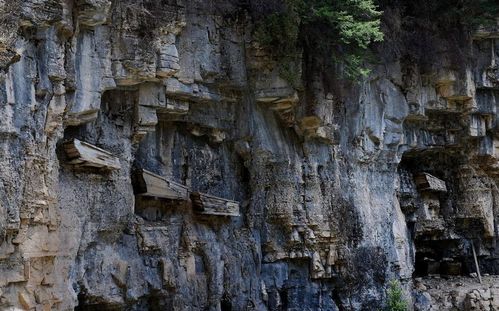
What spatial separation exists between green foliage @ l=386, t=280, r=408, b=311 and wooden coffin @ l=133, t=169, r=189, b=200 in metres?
5.74

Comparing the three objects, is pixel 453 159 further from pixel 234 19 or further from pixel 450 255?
pixel 234 19

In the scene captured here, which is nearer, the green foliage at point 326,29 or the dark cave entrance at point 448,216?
the green foliage at point 326,29

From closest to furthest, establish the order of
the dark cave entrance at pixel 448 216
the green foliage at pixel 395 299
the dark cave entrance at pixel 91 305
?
the dark cave entrance at pixel 91 305 → the green foliage at pixel 395 299 → the dark cave entrance at pixel 448 216

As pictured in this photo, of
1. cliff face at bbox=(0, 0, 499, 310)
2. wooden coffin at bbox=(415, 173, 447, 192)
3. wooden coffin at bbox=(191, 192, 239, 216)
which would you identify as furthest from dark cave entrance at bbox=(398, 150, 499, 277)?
wooden coffin at bbox=(191, 192, 239, 216)

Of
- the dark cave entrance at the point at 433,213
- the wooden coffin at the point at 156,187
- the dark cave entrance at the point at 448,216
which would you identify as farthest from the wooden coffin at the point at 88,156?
the dark cave entrance at the point at 448,216

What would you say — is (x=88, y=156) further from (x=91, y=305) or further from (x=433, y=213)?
(x=433, y=213)

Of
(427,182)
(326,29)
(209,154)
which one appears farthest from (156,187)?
(427,182)

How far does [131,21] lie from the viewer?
11.4 meters

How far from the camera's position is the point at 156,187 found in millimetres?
12359

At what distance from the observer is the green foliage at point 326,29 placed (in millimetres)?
13453

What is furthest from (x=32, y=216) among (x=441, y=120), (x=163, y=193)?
(x=441, y=120)

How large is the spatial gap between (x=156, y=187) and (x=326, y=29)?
15.9 ft

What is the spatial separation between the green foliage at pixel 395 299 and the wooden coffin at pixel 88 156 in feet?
25.5

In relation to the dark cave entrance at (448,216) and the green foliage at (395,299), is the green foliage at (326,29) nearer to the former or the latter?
the green foliage at (395,299)
